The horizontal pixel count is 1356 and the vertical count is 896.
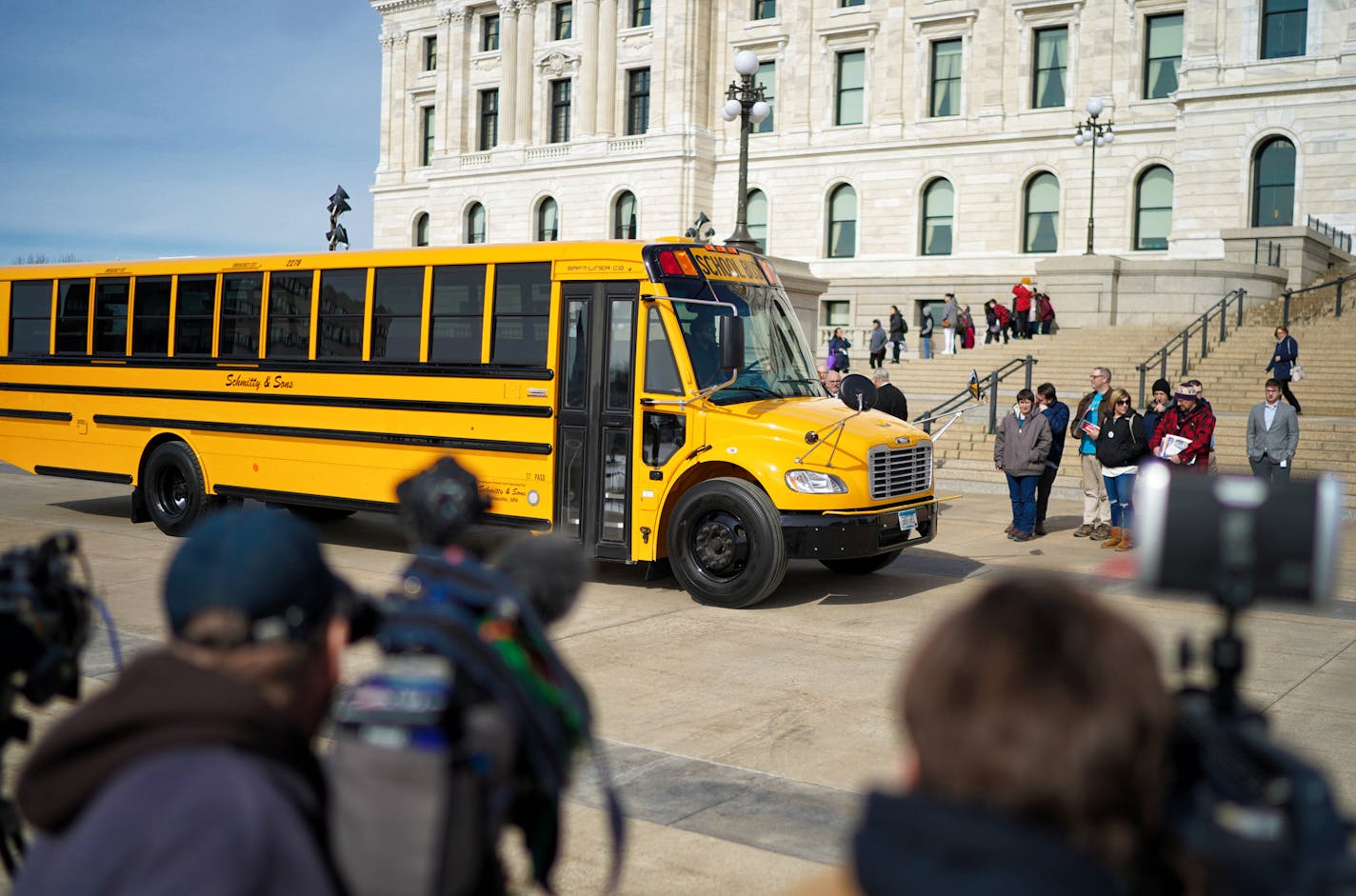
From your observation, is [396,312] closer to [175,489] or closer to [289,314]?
[289,314]

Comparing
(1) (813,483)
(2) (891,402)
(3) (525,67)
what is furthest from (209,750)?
(3) (525,67)

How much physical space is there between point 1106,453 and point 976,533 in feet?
6.31

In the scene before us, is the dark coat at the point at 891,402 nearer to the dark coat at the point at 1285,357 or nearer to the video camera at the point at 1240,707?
the dark coat at the point at 1285,357

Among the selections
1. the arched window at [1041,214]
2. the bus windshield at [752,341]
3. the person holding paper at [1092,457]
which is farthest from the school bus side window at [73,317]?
the arched window at [1041,214]

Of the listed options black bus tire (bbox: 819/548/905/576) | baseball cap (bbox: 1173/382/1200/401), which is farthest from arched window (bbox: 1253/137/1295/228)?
black bus tire (bbox: 819/548/905/576)

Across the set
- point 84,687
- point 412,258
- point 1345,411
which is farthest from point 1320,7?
point 84,687

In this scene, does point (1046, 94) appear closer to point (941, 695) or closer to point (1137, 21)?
point (1137, 21)

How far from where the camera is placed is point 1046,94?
151ft

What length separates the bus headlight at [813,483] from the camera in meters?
9.93

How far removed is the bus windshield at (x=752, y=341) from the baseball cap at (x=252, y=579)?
330 inches

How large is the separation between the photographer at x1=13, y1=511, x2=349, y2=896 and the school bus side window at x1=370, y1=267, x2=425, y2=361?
396 inches

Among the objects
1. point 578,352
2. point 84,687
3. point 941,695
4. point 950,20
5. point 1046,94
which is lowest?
point 84,687

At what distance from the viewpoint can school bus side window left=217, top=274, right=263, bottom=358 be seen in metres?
13.1

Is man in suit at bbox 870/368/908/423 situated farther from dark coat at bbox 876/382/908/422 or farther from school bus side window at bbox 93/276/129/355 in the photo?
school bus side window at bbox 93/276/129/355
